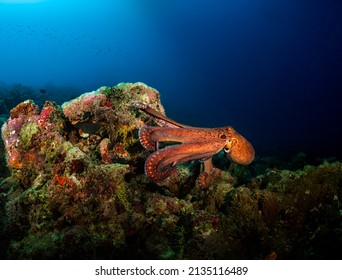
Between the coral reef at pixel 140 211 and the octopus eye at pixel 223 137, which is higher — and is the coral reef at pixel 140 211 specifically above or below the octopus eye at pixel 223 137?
below

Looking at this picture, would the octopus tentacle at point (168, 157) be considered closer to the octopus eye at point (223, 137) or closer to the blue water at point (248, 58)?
the octopus eye at point (223, 137)

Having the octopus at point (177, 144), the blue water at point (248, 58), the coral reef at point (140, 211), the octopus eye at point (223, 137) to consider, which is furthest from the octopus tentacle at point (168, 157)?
the blue water at point (248, 58)

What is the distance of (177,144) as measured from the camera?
4.17 m

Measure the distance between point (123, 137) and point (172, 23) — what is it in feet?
560

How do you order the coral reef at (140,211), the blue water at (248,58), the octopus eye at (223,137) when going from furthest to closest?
1. the blue water at (248,58)
2. the octopus eye at (223,137)
3. the coral reef at (140,211)

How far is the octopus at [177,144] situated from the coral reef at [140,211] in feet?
2.93

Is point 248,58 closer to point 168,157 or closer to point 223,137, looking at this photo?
point 223,137

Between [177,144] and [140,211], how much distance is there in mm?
1477

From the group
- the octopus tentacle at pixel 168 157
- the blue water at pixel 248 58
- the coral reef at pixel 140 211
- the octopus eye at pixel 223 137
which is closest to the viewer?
the coral reef at pixel 140 211

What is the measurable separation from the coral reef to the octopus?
892 mm

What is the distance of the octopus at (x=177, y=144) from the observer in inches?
152

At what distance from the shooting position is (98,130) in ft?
21.0

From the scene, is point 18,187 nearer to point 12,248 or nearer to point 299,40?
point 12,248
